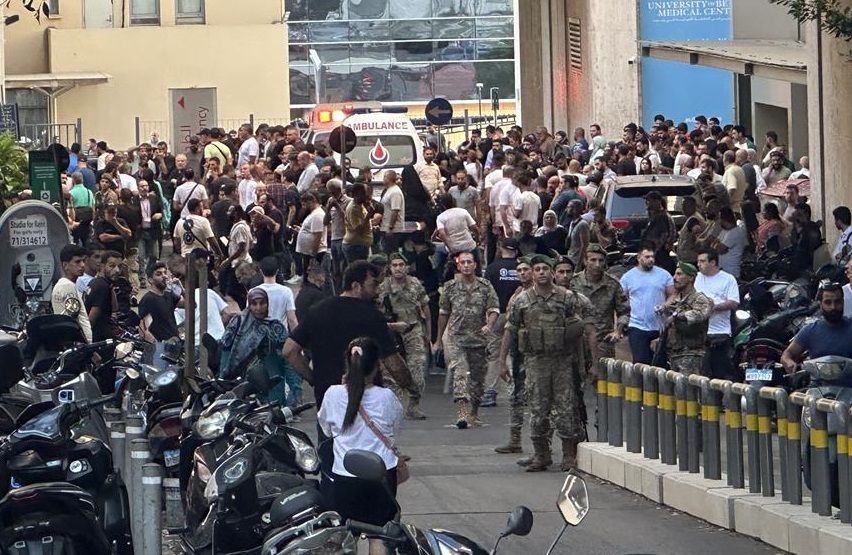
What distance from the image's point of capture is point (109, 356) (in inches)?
568

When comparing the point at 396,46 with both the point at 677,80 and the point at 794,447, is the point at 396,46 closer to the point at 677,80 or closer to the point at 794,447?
Result: the point at 677,80

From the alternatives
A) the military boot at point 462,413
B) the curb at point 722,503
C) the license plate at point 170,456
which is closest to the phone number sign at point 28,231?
the military boot at point 462,413

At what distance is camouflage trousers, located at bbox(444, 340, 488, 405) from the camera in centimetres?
1788

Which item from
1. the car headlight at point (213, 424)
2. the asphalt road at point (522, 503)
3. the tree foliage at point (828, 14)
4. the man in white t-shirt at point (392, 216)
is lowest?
the asphalt road at point (522, 503)

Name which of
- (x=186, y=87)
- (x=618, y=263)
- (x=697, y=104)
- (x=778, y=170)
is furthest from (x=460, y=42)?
(x=618, y=263)

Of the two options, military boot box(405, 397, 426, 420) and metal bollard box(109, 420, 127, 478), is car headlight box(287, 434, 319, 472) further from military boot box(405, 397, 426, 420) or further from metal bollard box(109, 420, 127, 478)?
military boot box(405, 397, 426, 420)

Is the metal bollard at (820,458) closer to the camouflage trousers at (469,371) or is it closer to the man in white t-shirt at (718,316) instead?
the man in white t-shirt at (718,316)

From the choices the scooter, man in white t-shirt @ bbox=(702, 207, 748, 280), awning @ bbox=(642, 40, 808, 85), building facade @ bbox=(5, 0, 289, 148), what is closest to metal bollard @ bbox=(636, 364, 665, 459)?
the scooter

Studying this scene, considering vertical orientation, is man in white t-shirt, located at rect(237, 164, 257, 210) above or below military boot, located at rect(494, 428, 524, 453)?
above

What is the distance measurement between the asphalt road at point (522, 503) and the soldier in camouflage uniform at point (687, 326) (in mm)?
1423

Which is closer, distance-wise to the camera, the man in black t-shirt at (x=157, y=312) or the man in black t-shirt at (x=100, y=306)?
the man in black t-shirt at (x=157, y=312)

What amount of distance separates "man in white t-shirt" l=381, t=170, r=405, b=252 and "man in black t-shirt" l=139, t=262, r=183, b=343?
7.41 meters

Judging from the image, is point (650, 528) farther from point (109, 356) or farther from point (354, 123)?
point (354, 123)

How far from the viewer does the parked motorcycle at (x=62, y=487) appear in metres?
9.27
